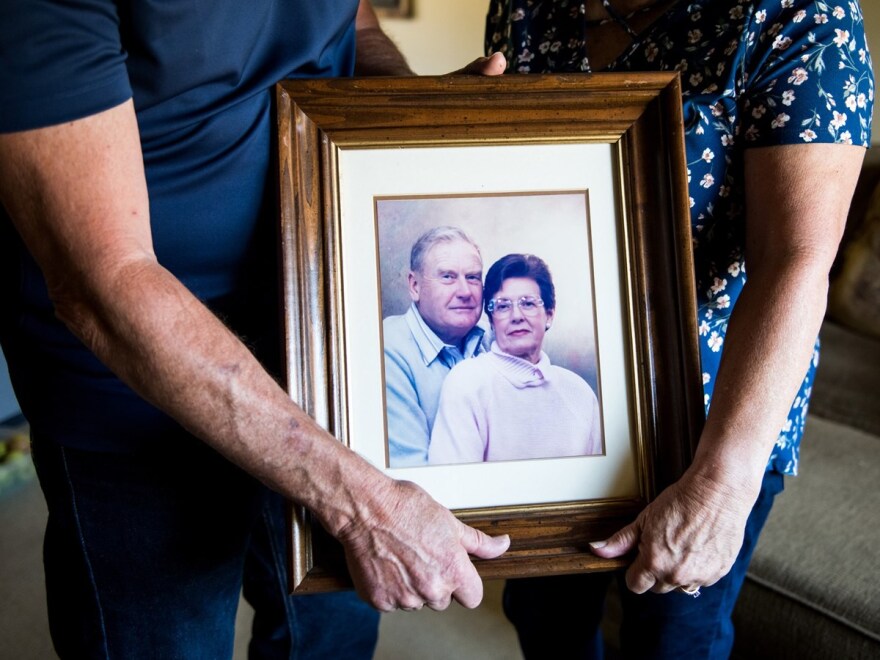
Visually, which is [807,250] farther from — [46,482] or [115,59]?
[46,482]

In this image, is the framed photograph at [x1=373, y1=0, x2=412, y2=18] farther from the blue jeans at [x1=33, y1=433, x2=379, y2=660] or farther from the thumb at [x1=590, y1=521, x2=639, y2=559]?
the thumb at [x1=590, y1=521, x2=639, y2=559]

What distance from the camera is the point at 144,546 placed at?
90 centimetres

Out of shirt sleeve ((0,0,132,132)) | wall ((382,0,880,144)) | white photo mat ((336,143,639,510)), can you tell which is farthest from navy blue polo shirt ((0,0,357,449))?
wall ((382,0,880,144))

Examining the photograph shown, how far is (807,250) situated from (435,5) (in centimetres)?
266

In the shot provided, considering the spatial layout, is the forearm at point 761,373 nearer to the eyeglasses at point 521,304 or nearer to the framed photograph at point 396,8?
the eyeglasses at point 521,304

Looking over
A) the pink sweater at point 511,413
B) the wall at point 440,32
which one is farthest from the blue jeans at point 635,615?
the wall at point 440,32

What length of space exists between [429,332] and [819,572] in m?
1.03

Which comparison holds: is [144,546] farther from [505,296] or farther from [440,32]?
[440,32]

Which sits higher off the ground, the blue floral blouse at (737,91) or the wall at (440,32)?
the wall at (440,32)

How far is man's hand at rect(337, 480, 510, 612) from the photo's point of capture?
30.7 inches

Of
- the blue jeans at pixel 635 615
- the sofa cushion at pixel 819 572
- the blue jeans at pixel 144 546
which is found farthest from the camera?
the sofa cushion at pixel 819 572

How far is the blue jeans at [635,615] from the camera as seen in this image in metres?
1.08

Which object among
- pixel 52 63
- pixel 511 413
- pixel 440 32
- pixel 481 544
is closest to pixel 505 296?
pixel 511 413

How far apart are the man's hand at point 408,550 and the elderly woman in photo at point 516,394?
75 mm
